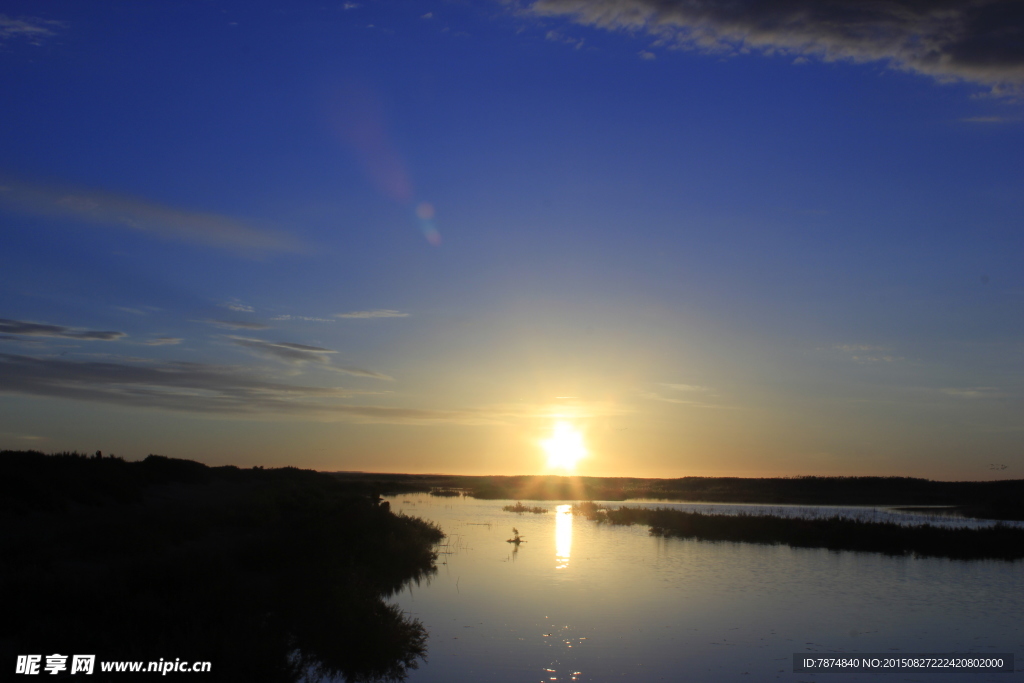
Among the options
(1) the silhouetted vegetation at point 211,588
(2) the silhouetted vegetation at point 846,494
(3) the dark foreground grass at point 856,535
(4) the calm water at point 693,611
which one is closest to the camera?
(1) the silhouetted vegetation at point 211,588

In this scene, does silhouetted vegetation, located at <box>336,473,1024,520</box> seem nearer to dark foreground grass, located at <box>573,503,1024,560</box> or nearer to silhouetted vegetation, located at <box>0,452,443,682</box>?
dark foreground grass, located at <box>573,503,1024,560</box>

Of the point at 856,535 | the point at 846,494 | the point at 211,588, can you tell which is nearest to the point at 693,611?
the point at 211,588

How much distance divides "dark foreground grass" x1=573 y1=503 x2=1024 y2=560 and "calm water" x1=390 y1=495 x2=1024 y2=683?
2172 millimetres

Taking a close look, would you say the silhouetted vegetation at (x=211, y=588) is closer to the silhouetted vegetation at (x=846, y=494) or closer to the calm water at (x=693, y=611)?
the calm water at (x=693, y=611)

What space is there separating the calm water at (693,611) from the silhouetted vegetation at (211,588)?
1511 mm

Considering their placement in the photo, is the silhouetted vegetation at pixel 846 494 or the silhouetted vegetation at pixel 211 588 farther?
the silhouetted vegetation at pixel 846 494

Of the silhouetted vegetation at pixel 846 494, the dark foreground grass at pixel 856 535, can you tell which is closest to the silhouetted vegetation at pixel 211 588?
the dark foreground grass at pixel 856 535

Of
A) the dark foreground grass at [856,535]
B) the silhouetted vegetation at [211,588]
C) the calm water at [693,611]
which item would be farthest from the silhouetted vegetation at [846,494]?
the silhouetted vegetation at [211,588]

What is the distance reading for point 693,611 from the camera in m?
18.3

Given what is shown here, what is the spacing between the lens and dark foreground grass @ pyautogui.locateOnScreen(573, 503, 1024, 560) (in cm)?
2975

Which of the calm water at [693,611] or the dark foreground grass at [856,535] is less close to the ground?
the dark foreground grass at [856,535]

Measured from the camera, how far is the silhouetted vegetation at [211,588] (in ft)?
34.6

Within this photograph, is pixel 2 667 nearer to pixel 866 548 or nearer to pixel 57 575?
pixel 57 575

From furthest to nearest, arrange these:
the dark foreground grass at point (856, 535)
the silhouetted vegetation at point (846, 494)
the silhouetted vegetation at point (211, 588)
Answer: the silhouetted vegetation at point (846, 494)
the dark foreground grass at point (856, 535)
the silhouetted vegetation at point (211, 588)
